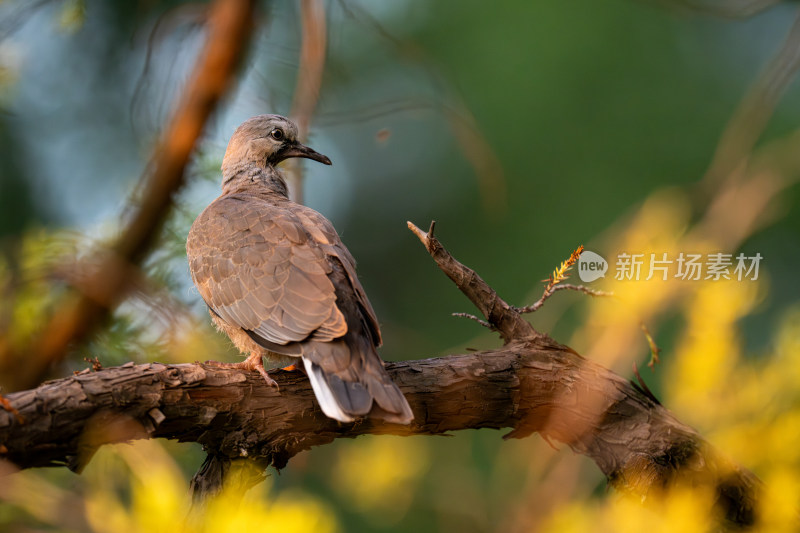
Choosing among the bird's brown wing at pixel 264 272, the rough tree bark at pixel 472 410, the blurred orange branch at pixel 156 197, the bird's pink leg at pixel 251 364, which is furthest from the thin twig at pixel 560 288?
the blurred orange branch at pixel 156 197

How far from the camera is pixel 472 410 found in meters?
2.84

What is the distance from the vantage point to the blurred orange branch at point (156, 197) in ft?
10.5

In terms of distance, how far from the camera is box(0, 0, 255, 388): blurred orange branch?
3199mm

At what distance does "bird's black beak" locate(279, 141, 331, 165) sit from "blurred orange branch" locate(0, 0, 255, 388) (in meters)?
0.53

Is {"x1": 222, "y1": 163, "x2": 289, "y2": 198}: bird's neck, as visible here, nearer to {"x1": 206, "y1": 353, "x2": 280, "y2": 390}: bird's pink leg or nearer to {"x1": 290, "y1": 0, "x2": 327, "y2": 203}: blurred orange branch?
{"x1": 290, "y1": 0, "x2": 327, "y2": 203}: blurred orange branch

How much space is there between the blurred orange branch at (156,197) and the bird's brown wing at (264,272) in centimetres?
25

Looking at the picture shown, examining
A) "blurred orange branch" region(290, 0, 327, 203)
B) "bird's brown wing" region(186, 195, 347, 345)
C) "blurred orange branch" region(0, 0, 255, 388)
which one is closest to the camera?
"bird's brown wing" region(186, 195, 347, 345)

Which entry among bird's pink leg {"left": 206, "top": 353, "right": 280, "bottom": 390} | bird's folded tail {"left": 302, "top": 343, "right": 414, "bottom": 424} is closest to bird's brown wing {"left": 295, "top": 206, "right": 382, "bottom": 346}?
bird's folded tail {"left": 302, "top": 343, "right": 414, "bottom": 424}

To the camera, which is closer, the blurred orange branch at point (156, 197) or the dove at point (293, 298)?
the dove at point (293, 298)

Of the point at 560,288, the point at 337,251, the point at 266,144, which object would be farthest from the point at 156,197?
the point at 560,288

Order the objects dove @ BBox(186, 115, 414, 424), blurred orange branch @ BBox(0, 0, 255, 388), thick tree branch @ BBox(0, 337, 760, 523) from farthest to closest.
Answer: blurred orange branch @ BBox(0, 0, 255, 388) → dove @ BBox(186, 115, 414, 424) → thick tree branch @ BBox(0, 337, 760, 523)

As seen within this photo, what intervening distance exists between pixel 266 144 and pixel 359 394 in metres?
1.98

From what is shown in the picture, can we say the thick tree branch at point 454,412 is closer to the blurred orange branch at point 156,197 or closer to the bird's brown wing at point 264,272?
the bird's brown wing at point 264,272

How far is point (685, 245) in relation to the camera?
2.89 meters
